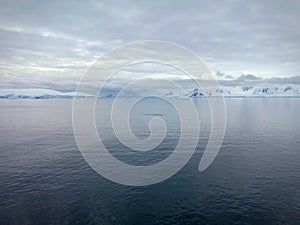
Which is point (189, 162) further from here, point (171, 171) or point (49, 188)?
point (49, 188)

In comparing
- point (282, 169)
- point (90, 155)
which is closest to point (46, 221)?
point (90, 155)

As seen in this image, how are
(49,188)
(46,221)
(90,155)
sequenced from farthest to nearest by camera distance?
(90,155)
(49,188)
(46,221)

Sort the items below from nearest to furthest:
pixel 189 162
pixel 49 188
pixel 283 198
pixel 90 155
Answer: pixel 283 198 < pixel 49 188 < pixel 189 162 < pixel 90 155

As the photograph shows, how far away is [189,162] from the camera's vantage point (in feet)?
263

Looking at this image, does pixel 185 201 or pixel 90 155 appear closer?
pixel 185 201

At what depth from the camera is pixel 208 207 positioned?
50.5 metres

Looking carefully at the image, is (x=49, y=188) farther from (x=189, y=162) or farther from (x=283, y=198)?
(x=283, y=198)

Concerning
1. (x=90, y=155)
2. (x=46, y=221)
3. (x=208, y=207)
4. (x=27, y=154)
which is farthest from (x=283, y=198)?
(x=27, y=154)

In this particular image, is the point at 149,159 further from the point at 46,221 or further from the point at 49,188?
the point at 46,221

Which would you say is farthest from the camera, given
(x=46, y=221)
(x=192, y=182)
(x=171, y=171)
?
(x=171, y=171)

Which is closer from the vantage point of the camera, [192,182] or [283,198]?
[283,198]

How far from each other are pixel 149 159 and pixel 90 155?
74.5ft

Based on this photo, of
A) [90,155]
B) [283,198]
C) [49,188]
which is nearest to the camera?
[283,198]

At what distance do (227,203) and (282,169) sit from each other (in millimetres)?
31413
